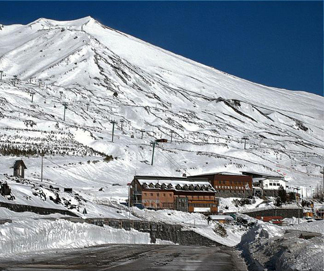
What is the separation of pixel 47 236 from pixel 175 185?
65939 mm

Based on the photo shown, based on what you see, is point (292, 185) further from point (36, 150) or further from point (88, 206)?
point (88, 206)

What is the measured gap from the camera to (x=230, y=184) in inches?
4343

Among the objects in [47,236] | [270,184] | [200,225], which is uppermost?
[270,184]

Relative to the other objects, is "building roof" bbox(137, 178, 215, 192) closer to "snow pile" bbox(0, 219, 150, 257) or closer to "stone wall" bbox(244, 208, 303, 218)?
"stone wall" bbox(244, 208, 303, 218)

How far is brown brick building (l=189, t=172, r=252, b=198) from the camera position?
108 metres

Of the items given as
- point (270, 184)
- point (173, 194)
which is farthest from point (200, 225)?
point (270, 184)

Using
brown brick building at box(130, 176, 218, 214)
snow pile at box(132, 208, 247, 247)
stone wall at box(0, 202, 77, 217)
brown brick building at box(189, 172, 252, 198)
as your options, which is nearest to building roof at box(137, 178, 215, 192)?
brown brick building at box(130, 176, 218, 214)

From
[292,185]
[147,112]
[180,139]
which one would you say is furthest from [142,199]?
[147,112]

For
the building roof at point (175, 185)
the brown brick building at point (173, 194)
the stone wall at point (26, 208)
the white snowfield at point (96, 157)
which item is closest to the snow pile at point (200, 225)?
the white snowfield at point (96, 157)

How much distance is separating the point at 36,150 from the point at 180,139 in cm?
6528

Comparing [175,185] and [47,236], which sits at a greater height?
[175,185]

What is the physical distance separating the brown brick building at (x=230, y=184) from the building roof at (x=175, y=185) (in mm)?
10244

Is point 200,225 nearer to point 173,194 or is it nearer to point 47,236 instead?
point 173,194

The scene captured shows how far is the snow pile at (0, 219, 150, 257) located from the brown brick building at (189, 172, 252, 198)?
68773 millimetres
